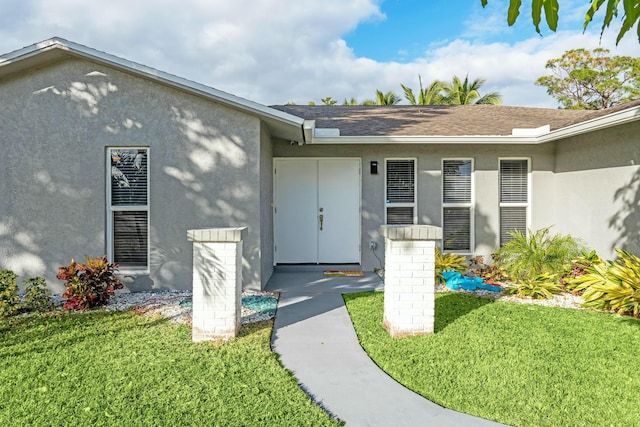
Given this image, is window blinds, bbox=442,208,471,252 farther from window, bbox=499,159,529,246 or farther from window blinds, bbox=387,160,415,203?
window blinds, bbox=387,160,415,203

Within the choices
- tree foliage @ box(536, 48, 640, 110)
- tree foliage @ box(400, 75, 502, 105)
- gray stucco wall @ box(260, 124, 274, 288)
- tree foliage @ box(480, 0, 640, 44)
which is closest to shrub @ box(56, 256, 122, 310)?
gray stucco wall @ box(260, 124, 274, 288)

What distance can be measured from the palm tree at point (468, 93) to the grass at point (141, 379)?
31.7 meters

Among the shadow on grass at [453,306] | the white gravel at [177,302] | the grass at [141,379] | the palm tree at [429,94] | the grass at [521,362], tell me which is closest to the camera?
the grass at [141,379]

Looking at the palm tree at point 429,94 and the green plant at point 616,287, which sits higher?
the palm tree at point 429,94

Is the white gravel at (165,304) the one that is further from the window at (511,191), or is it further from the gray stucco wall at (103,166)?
the window at (511,191)

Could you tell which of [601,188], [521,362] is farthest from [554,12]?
[601,188]

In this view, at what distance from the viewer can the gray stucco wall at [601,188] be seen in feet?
23.0

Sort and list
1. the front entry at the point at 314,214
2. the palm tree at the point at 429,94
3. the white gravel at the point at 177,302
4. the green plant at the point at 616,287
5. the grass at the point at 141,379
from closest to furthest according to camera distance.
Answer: the grass at the point at 141,379 → the white gravel at the point at 177,302 → the green plant at the point at 616,287 → the front entry at the point at 314,214 → the palm tree at the point at 429,94

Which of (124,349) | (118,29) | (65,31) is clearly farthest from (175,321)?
(65,31)

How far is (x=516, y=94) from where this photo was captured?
1261 inches

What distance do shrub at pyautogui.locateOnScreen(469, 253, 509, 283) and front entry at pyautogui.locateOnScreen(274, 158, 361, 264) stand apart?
2516 millimetres

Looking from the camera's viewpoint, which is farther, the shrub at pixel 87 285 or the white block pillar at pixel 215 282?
the shrub at pixel 87 285

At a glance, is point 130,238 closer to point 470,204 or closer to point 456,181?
point 456,181

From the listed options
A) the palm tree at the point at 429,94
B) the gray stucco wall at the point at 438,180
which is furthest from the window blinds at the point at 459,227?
the palm tree at the point at 429,94
